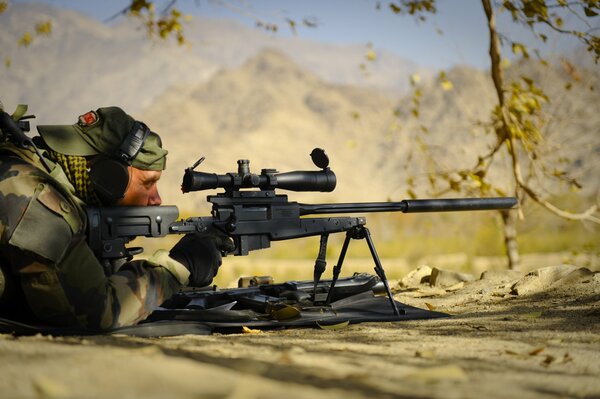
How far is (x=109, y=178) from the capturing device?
3854 mm

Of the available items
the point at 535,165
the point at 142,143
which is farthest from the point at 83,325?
the point at 535,165

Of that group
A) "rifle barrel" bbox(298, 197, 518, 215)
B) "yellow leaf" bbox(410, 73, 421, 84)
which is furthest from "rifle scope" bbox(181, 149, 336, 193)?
"yellow leaf" bbox(410, 73, 421, 84)

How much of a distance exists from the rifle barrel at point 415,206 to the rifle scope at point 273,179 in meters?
0.16

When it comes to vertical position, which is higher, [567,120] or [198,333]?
[567,120]

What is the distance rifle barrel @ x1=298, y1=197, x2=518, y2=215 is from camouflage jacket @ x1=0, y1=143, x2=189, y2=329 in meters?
1.44

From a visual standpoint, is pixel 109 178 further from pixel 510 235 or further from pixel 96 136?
pixel 510 235

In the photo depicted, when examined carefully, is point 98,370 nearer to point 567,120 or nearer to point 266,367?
point 266,367

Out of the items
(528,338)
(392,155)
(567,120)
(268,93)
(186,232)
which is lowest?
(528,338)

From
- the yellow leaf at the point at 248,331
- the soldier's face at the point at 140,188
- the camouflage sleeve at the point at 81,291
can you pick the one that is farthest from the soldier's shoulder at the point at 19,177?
the yellow leaf at the point at 248,331

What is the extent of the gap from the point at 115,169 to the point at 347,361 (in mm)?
1766

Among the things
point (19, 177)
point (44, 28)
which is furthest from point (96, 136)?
point (44, 28)

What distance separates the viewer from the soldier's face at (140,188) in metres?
4.00

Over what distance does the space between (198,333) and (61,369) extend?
5.84ft

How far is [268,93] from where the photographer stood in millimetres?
42062
